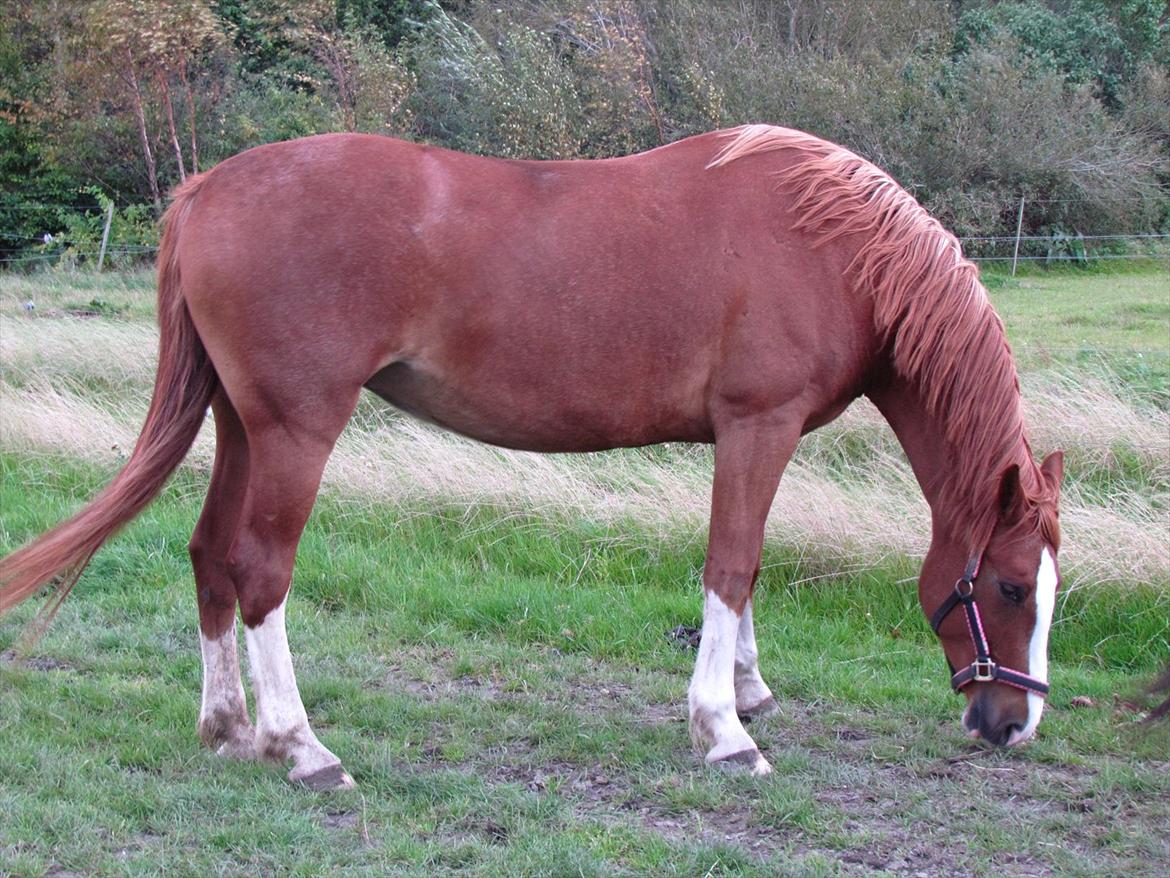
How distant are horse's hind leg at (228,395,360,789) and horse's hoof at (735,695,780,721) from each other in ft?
4.95

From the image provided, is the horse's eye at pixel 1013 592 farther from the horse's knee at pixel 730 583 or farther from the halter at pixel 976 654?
the horse's knee at pixel 730 583

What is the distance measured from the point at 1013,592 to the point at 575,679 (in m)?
1.79

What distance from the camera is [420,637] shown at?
4.93 metres

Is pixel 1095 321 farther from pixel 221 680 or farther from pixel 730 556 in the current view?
pixel 221 680

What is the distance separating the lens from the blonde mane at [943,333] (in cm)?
367

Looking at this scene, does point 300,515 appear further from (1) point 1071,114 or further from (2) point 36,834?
(1) point 1071,114

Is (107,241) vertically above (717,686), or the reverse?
(717,686)

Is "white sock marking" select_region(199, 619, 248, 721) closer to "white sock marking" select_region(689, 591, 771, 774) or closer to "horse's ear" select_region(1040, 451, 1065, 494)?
"white sock marking" select_region(689, 591, 771, 774)

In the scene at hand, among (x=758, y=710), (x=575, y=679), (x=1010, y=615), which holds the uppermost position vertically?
(x=1010, y=615)

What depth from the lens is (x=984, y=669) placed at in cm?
360

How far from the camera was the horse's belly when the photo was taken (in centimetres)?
361

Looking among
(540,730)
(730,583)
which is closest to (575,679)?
(540,730)

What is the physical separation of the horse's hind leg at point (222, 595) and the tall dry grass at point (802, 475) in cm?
252

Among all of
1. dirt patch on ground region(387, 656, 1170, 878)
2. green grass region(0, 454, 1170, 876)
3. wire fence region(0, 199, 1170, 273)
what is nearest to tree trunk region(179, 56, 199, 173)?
wire fence region(0, 199, 1170, 273)
